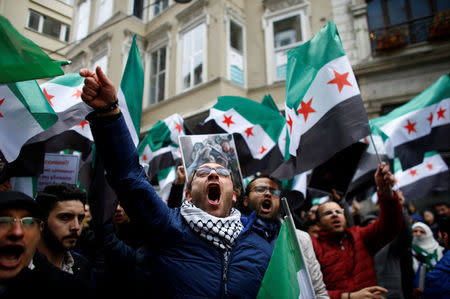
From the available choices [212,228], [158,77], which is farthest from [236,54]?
[212,228]

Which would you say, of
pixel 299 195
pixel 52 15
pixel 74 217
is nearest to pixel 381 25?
pixel 299 195

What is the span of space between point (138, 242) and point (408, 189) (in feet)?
14.7

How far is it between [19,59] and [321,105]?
219 centimetres

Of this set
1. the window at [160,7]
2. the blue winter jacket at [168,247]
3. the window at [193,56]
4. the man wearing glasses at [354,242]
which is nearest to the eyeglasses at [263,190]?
Answer: the man wearing glasses at [354,242]

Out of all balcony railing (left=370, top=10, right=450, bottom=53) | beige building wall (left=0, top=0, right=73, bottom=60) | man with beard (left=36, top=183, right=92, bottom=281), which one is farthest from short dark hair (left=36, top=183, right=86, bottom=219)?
balcony railing (left=370, top=10, right=450, bottom=53)

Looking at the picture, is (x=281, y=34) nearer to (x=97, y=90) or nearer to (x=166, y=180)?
(x=166, y=180)

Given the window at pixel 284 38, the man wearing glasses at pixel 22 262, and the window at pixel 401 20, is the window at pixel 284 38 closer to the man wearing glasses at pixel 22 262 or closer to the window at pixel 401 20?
the window at pixel 401 20

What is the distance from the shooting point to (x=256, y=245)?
1.79 meters

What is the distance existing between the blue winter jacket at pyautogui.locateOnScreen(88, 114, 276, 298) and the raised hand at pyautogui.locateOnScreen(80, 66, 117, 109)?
0.07 metres

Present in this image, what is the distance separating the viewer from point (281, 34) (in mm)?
10500

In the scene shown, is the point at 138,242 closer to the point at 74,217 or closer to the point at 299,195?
the point at 74,217

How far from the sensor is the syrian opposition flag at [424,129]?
13.9 feet

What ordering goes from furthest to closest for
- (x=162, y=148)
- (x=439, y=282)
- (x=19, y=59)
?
(x=162, y=148), (x=439, y=282), (x=19, y=59)

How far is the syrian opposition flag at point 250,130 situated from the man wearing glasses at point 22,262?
3.39 meters
